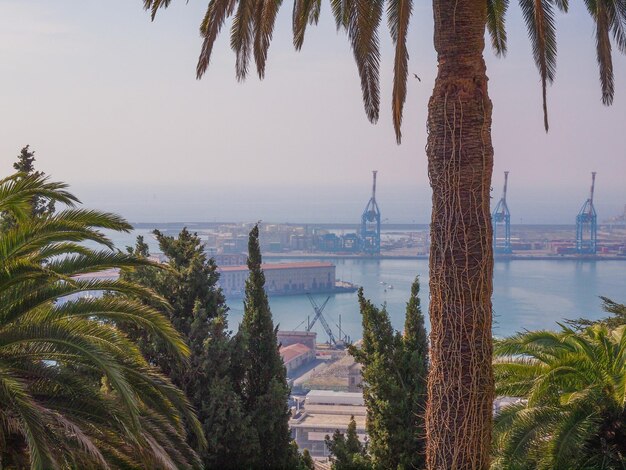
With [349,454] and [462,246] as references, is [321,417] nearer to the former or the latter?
[349,454]

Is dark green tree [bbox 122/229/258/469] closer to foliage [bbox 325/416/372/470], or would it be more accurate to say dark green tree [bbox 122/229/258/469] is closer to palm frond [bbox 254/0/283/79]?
foliage [bbox 325/416/372/470]

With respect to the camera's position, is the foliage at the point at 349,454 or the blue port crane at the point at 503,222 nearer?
the foliage at the point at 349,454

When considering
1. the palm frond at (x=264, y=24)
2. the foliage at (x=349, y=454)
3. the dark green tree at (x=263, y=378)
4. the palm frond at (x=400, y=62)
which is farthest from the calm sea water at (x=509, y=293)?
the palm frond at (x=400, y=62)

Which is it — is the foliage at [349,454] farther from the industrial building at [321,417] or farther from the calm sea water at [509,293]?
the calm sea water at [509,293]

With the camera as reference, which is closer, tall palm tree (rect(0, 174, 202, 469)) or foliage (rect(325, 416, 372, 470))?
tall palm tree (rect(0, 174, 202, 469))

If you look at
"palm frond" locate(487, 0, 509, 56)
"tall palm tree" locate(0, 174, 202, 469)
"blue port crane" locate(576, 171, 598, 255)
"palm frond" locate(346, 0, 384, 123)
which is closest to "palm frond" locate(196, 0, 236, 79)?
"palm frond" locate(346, 0, 384, 123)

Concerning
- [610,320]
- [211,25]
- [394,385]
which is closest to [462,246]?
[211,25]
